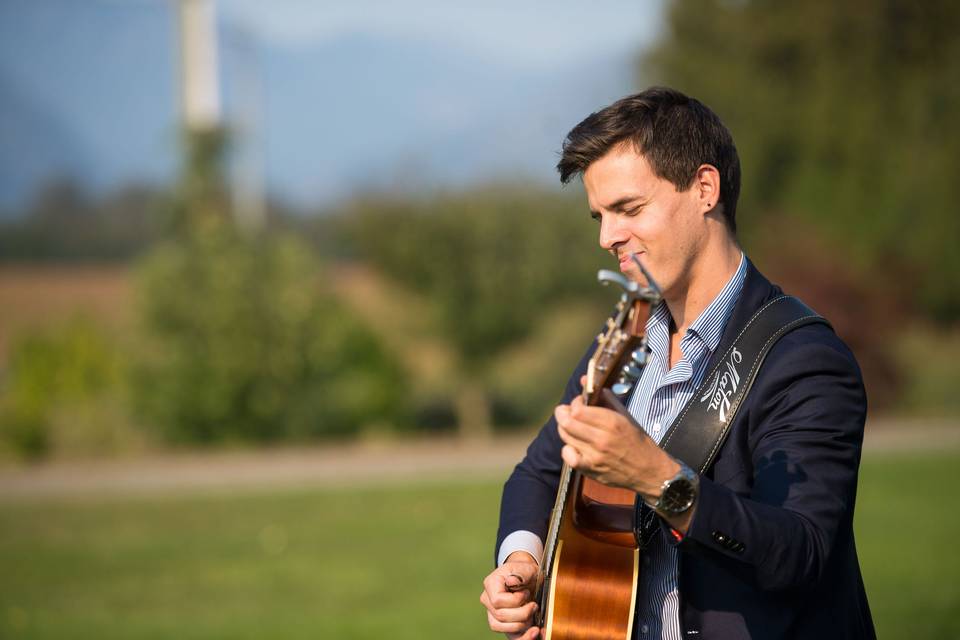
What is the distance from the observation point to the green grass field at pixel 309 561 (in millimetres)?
8125

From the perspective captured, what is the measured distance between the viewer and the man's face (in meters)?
2.65

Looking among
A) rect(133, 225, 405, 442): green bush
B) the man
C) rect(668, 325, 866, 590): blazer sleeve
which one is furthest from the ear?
rect(133, 225, 405, 442): green bush

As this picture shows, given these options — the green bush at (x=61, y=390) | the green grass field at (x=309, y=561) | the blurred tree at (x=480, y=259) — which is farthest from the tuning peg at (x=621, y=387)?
the blurred tree at (x=480, y=259)

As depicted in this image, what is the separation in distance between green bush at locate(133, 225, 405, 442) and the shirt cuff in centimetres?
1439

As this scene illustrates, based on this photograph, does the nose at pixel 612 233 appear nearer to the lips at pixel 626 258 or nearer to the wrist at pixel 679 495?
the lips at pixel 626 258

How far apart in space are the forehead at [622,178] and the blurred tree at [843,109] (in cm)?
2166

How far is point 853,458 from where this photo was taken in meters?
2.41

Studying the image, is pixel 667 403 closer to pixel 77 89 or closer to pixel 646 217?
pixel 646 217

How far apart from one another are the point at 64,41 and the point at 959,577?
4819 cm

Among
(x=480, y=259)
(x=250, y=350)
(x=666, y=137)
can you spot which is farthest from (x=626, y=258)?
(x=480, y=259)

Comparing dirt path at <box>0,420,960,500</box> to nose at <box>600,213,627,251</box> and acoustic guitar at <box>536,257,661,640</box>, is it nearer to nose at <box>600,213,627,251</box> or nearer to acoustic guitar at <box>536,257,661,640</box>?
acoustic guitar at <box>536,257,661,640</box>

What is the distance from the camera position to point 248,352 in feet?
55.8

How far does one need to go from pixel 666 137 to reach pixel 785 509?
0.92 meters

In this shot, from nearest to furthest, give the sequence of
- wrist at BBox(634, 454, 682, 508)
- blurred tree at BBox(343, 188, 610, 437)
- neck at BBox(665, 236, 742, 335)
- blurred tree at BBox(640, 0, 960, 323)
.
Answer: wrist at BBox(634, 454, 682, 508)
neck at BBox(665, 236, 742, 335)
blurred tree at BBox(343, 188, 610, 437)
blurred tree at BBox(640, 0, 960, 323)
